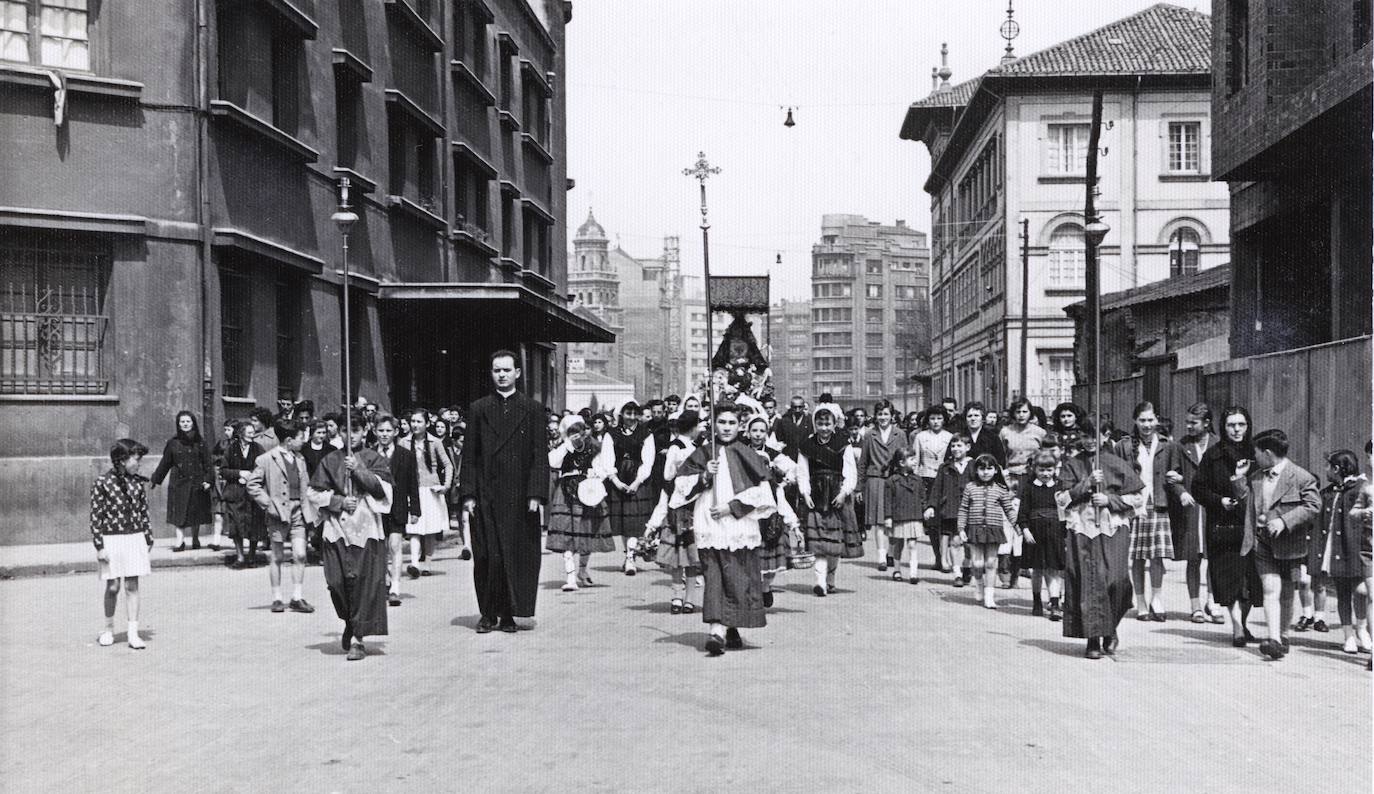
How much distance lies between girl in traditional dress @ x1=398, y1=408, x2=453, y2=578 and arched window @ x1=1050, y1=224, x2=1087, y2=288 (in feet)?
115

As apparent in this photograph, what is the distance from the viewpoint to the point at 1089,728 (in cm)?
689

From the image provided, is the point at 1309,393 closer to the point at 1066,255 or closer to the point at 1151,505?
the point at 1151,505

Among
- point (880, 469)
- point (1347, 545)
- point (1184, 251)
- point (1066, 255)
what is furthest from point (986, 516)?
point (1184, 251)

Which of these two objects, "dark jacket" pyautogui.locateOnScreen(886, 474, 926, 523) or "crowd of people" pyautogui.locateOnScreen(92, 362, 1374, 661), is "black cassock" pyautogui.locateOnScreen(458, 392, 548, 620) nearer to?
"crowd of people" pyautogui.locateOnScreen(92, 362, 1374, 661)

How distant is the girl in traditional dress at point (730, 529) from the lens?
9.30m

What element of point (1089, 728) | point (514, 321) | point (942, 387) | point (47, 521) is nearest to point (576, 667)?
point (1089, 728)

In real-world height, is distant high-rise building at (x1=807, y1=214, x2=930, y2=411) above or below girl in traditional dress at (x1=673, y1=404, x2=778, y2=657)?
above

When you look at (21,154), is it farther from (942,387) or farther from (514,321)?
Answer: (942,387)

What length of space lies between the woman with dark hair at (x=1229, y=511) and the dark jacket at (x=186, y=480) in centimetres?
1117

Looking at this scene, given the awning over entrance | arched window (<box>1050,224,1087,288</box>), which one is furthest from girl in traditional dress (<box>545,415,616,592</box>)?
arched window (<box>1050,224,1087,288</box>)

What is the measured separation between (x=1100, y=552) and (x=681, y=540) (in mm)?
3651

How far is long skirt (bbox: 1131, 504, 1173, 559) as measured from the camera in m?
11.3

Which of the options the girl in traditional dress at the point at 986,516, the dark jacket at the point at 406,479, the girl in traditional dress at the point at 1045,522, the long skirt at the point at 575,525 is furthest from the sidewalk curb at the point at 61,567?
the girl in traditional dress at the point at 1045,522

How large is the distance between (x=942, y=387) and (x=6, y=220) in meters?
57.8
